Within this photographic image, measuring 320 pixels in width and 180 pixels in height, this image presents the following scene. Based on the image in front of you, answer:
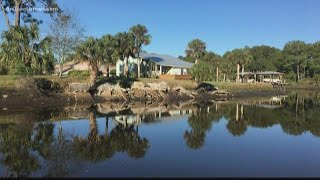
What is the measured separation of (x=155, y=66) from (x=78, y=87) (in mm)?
32658

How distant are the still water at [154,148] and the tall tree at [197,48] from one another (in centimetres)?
8279

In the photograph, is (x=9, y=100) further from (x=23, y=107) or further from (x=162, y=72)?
(x=162, y=72)

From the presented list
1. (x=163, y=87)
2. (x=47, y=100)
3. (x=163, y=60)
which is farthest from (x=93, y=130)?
(x=163, y=60)

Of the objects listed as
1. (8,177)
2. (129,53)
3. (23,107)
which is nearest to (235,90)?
(129,53)

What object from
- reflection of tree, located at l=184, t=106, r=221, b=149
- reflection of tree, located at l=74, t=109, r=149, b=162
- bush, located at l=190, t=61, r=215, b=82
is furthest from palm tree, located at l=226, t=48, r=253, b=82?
reflection of tree, located at l=74, t=109, r=149, b=162

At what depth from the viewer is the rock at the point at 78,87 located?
128 feet

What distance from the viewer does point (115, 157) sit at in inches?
521

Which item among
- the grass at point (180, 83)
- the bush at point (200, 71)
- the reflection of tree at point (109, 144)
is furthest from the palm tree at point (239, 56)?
the reflection of tree at point (109, 144)

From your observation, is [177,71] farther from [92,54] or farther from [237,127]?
[237,127]

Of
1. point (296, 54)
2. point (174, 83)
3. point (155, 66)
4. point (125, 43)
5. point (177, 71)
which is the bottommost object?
point (174, 83)

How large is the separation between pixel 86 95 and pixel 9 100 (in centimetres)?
847

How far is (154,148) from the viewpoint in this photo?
50.4 feet

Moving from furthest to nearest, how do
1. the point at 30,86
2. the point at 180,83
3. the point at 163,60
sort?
the point at 163,60 → the point at 180,83 → the point at 30,86

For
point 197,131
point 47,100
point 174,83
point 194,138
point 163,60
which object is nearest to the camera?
point 194,138
